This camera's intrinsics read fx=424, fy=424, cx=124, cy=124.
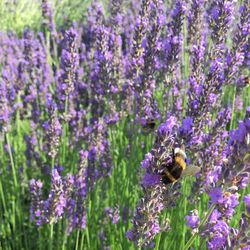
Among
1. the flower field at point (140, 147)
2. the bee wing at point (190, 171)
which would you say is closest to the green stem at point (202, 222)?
the flower field at point (140, 147)

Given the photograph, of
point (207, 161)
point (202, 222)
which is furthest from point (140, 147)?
point (202, 222)

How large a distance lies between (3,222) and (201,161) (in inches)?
69.7

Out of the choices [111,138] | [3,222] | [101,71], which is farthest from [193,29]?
[3,222]

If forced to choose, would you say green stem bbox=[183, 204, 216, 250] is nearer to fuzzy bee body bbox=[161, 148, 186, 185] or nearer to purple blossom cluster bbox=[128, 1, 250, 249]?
purple blossom cluster bbox=[128, 1, 250, 249]

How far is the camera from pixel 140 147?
12.0 ft

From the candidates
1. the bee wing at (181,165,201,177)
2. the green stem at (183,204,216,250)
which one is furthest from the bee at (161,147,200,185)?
the green stem at (183,204,216,250)

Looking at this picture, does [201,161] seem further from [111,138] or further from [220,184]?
[111,138]

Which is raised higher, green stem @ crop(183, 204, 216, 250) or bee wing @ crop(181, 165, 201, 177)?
bee wing @ crop(181, 165, 201, 177)

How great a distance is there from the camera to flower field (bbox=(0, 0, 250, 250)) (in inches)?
66.8

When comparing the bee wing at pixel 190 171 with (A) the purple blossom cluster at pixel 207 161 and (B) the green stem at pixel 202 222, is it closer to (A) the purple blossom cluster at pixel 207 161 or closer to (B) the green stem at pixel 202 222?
(A) the purple blossom cluster at pixel 207 161

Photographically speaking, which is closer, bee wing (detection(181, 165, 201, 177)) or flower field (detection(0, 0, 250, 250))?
bee wing (detection(181, 165, 201, 177))

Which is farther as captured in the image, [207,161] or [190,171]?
[207,161]

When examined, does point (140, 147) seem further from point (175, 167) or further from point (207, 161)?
point (175, 167)

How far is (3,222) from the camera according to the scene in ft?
10.9
